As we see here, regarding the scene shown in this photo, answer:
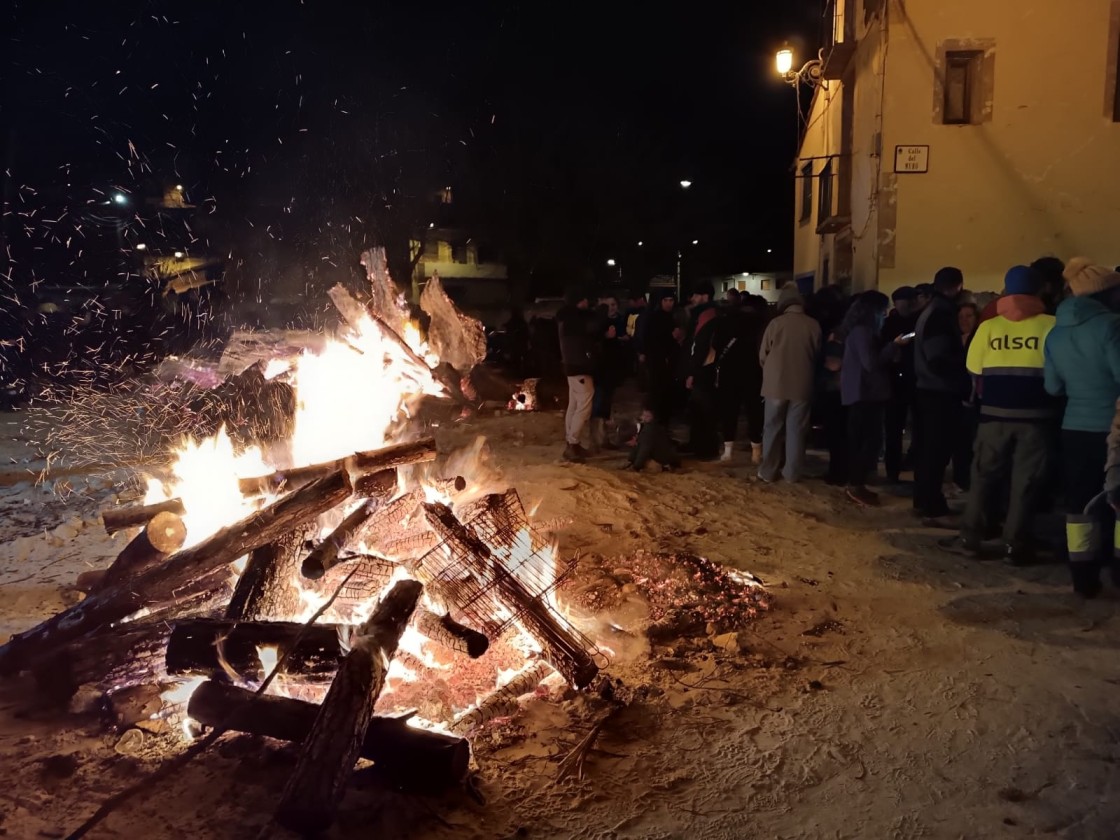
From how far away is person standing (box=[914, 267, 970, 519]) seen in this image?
6.29 meters

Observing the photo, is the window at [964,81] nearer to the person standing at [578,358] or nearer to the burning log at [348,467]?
the person standing at [578,358]

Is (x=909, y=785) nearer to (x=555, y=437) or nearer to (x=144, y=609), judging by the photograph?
(x=144, y=609)

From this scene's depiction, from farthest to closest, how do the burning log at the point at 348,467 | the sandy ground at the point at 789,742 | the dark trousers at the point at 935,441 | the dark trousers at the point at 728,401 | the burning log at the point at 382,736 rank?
the dark trousers at the point at 728,401, the dark trousers at the point at 935,441, the burning log at the point at 348,467, the burning log at the point at 382,736, the sandy ground at the point at 789,742

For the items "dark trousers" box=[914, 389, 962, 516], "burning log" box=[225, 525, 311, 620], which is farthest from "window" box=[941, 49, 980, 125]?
"burning log" box=[225, 525, 311, 620]

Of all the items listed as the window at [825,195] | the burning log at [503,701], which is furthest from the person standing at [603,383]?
the window at [825,195]

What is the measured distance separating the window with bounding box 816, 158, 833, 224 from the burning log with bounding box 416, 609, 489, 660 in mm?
14601

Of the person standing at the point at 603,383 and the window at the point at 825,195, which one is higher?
the window at the point at 825,195

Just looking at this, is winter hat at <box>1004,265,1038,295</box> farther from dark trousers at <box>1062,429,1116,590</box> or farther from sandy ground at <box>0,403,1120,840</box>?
sandy ground at <box>0,403,1120,840</box>

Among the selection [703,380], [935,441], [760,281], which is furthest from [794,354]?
[760,281]

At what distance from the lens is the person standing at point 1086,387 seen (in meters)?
4.83

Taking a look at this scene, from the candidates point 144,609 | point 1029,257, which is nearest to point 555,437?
point 144,609

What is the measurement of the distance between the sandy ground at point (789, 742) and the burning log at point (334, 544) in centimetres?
98

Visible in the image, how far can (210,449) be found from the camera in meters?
5.52

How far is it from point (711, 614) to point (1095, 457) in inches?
108
